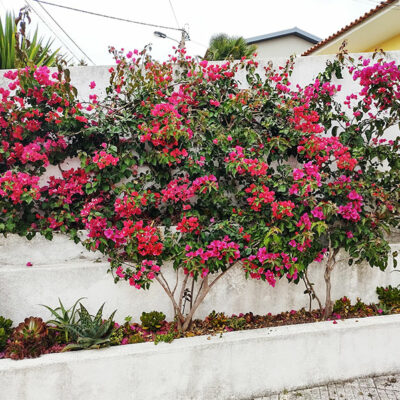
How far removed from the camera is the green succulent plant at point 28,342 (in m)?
2.67

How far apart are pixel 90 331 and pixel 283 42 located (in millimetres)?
19383

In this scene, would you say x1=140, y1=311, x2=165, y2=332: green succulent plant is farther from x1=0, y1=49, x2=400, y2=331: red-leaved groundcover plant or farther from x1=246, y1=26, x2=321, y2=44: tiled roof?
x1=246, y1=26, x2=321, y2=44: tiled roof

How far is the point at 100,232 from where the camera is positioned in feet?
10.6

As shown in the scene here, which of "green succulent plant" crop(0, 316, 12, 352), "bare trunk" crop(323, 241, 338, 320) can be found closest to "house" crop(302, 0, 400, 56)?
"bare trunk" crop(323, 241, 338, 320)

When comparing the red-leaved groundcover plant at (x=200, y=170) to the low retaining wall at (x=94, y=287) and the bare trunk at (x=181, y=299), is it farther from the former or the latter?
the low retaining wall at (x=94, y=287)

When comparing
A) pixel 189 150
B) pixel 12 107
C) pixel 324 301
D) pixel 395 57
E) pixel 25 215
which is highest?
pixel 395 57

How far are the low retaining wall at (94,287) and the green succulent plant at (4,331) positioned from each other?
6.3 inches

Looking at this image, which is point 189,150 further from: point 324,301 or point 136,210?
point 324,301

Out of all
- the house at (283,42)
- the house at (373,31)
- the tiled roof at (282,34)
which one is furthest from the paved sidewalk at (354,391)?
the tiled roof at (282,34)

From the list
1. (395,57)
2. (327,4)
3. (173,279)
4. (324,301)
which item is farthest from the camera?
(327,4)

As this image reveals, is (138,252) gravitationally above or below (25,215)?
below

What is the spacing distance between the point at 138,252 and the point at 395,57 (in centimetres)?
364

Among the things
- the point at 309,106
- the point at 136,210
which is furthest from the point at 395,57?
the point at 136,210

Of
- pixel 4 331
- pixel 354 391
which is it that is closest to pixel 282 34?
pixel 354 391
